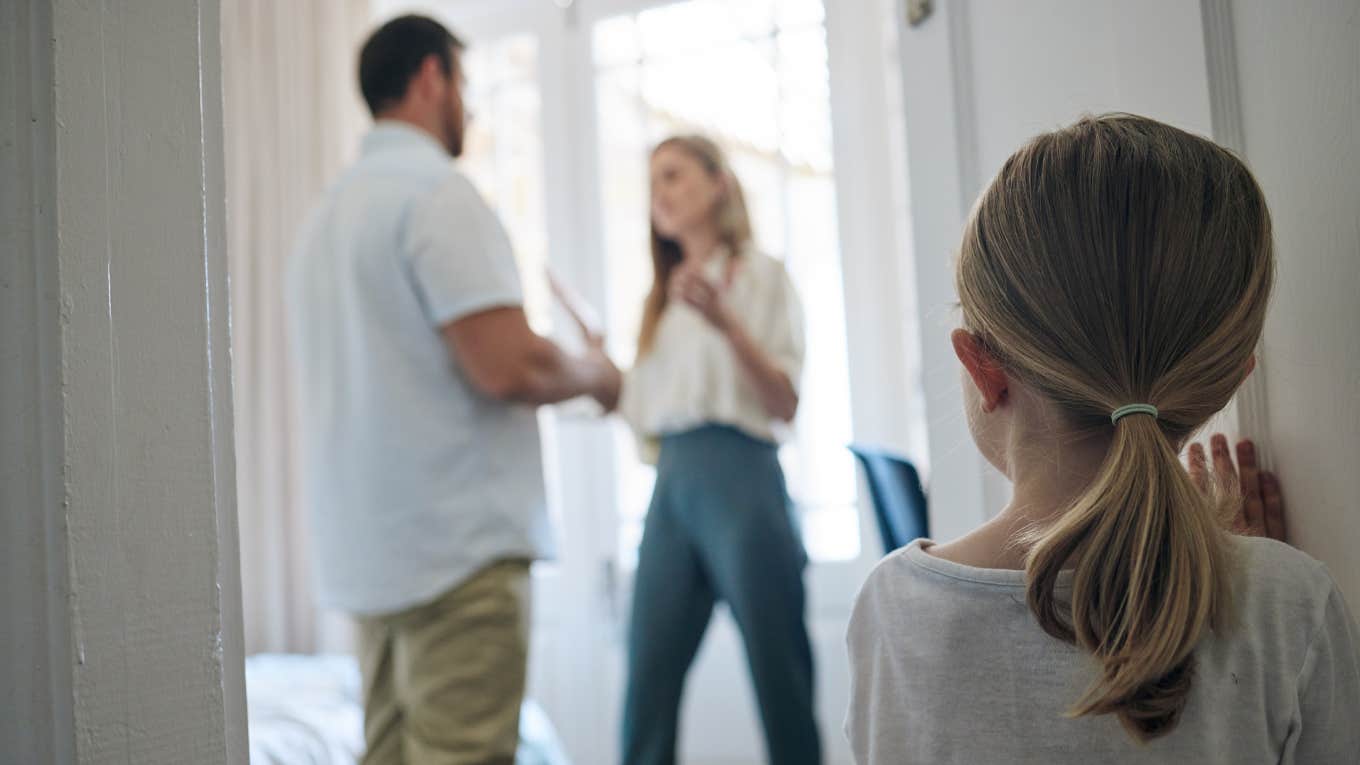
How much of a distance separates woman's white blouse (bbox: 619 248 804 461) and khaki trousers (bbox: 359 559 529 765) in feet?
2.36

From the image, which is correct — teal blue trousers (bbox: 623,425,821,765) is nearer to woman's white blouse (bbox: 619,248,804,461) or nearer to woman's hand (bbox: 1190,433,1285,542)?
woman's white blouse (bbox: 619,248,804,461)

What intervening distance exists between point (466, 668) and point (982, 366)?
1010 millimetres

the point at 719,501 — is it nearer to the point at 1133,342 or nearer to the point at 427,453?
the point at 427,453

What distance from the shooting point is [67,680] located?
0.68m

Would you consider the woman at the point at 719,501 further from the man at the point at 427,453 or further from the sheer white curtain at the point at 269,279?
the sheer white curtain at the point at 269,279

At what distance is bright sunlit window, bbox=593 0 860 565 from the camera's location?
9.43 feet

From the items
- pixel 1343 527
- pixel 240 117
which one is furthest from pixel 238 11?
pixel 1343 527

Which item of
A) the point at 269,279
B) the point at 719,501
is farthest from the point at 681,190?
the point at 269,279

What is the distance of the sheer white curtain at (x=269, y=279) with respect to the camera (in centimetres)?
293

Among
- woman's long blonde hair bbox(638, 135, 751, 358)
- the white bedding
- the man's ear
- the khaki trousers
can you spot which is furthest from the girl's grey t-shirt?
woman's long blonde hair bbox(638, 135, 751, 358)

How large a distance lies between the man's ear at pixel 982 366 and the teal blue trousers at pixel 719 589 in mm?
1393

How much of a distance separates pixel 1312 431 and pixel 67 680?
848 mm

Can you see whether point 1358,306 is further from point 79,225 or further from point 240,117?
point 240,117

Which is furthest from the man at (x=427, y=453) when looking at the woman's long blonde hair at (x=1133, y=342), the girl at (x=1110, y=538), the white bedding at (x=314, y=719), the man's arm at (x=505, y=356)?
the woman's long blonde hair at (x=1133, y=342)
